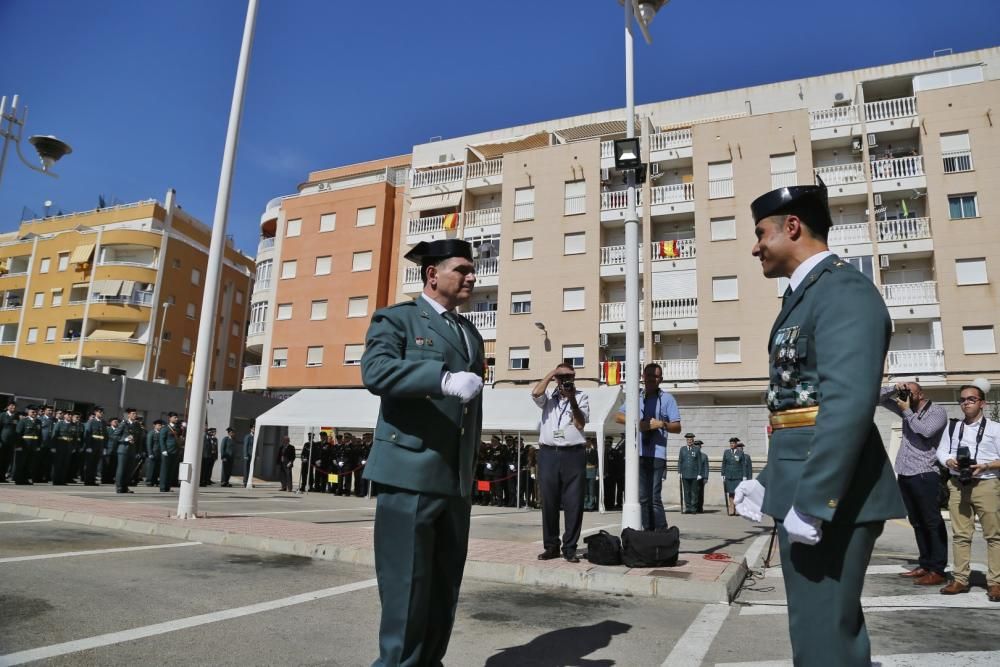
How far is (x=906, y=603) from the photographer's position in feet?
18.4

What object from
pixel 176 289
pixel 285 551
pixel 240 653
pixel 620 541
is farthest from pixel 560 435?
pixel 176 289

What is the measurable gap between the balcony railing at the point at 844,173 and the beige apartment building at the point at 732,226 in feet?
0.22

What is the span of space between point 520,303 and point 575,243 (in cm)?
426

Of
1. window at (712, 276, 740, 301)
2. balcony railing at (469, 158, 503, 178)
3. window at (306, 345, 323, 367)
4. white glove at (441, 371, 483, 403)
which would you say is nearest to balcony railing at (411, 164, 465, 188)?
balcony railing at (469, 158, 503, 178)

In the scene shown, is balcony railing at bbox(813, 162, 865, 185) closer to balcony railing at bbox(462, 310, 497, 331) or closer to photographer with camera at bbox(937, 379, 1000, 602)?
balcony railing at bbox(462, 310, 497, 331)

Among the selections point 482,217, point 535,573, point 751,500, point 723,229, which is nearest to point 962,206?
point 723,229

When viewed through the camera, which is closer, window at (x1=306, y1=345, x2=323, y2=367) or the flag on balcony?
the flag on balcony

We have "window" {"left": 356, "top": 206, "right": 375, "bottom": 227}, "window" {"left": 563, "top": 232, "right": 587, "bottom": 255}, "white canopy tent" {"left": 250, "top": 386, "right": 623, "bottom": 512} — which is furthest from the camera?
"window" {"left": 356, "top": 206, "right": 375, "bottom": 227}

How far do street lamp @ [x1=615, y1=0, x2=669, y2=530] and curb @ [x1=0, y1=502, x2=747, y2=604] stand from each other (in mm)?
1762

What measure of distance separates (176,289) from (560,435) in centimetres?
5332

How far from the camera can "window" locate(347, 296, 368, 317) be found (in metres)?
39.9

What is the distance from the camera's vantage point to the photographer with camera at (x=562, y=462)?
686 cm

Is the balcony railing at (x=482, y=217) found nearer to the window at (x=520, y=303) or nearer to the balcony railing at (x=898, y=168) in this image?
the window at (x=520, y=303)

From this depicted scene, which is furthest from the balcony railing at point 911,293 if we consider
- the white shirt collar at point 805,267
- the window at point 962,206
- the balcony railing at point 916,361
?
the white shirt collar at point 805,267
